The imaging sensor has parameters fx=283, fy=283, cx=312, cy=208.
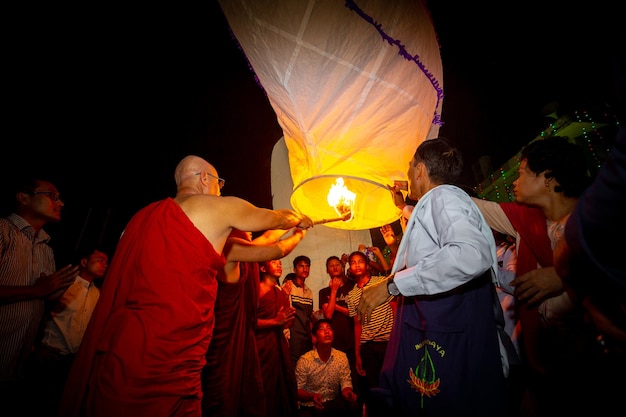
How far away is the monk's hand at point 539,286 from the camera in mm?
1433

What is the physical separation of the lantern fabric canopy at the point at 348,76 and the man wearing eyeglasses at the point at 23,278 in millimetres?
2765

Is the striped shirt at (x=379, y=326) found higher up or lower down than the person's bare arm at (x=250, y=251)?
lower down

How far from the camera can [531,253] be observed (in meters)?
1.96

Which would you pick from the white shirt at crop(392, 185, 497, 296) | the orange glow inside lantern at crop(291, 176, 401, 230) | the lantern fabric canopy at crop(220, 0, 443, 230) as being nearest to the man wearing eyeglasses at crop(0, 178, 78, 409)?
the orange glow inside lantern at crop(291, 176, 401, 230)

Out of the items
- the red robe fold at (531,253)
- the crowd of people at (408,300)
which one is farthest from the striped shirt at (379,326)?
the red robe fold at (531,253)

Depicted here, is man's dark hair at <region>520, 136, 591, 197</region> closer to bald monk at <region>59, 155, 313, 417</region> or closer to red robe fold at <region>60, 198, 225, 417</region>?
bald monk at <region>59, 155, 313, 417</region>

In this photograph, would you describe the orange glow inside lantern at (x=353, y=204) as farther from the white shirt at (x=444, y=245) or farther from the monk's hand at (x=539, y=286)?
the monk's hand at (x=539, y=286)

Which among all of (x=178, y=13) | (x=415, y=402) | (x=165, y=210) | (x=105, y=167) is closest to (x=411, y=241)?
(x=415, y=402)

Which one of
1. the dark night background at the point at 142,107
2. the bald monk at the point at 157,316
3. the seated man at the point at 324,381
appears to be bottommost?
the seated man at the point at 324,381

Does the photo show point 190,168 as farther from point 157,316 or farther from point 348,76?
point 348,76

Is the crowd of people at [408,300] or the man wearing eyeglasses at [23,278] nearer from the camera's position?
the crowd of people at [408,300]

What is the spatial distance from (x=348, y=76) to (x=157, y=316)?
74.6 inches

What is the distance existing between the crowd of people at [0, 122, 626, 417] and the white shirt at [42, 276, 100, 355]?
305 millimetres

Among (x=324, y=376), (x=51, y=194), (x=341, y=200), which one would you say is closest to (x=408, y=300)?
(x=341, y=200)
